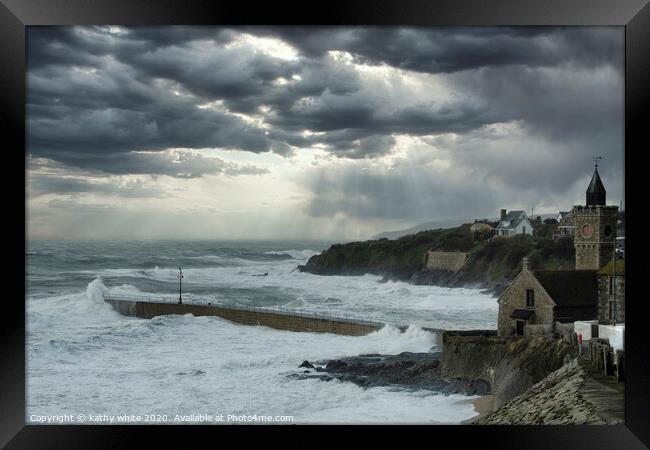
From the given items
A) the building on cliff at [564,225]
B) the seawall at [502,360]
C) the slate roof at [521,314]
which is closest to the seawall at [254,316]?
the seawall at [502,360]

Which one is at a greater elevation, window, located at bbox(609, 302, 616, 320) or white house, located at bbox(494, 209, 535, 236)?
white house, located at bbox(494, 209, 535, 236)

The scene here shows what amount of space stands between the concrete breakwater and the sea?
8 cm

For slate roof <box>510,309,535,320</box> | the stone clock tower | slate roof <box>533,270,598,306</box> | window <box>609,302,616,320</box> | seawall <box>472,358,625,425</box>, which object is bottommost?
seawall <box>472,358,625,425</box>

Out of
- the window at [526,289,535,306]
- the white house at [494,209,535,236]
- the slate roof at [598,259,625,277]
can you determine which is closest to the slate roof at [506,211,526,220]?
the white house at [494,209,535,236]

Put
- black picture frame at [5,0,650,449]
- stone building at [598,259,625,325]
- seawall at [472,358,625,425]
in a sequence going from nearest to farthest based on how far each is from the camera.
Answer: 1. black picture frame at [5,0,650,449]
2. seawall at [472,358,625,425]
3. stone building at [598,259,625,325]

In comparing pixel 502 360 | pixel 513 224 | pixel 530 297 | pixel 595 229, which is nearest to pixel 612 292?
pixel 595 229

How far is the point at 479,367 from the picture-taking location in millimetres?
6574

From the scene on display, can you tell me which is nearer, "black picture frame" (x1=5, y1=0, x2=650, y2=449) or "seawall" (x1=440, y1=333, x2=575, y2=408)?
"black picture frame" (x1=5, y1=0, x2=650, y2=449)

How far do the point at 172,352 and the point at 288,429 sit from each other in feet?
6.25

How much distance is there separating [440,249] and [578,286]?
1.65m

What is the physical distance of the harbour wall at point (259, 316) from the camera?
7035mm

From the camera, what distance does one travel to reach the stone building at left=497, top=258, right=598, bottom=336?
6.41 meters

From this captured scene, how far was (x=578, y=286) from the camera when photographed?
20.9 feet

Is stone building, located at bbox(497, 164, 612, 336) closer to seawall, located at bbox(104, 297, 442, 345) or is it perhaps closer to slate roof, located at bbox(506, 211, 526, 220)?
slate roof, located at bbox(506, 211, 526, 220)
